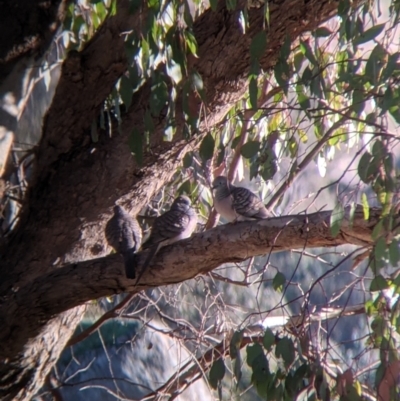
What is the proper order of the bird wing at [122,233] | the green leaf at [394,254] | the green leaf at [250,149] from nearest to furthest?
the green leaf at [394,254] < the green leaf at [250,149] < the bird wing at [122,233]

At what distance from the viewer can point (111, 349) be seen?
690cm

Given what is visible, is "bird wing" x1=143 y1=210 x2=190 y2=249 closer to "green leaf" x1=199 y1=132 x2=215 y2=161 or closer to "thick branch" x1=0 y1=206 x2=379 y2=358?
"thick branch" x1=0 y1=206 x2=379 y2=358

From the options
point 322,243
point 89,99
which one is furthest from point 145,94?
point 322,243

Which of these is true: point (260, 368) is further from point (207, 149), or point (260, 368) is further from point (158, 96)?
point (158, 96)

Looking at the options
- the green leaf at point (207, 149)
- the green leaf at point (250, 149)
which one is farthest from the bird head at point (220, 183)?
the green leaf at point (250, 149)

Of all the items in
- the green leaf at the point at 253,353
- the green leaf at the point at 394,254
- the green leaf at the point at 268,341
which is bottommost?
the green leaf at the point at 253,353

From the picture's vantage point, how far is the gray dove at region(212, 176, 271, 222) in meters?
4.02

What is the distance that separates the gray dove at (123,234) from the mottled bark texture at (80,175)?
7 cm

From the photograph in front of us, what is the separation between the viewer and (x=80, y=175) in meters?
3.70

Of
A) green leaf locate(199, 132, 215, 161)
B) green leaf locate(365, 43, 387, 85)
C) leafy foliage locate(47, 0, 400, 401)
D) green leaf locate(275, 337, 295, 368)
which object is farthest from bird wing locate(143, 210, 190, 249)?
green leaf locate(365, 43, 387, 85)

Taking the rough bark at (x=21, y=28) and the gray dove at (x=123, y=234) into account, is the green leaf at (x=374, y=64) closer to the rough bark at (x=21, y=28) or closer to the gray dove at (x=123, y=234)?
the gray dove at (x=123, y=234)

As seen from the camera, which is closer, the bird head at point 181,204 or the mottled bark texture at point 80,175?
the mottled bark texture at point 80,175

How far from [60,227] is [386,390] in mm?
1878

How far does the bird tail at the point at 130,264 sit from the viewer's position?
3252 mm
